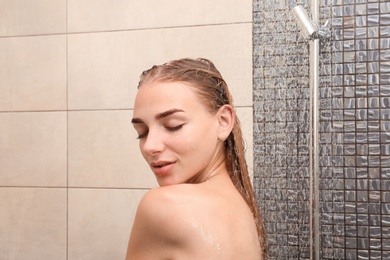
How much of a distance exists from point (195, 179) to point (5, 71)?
137 centimetres

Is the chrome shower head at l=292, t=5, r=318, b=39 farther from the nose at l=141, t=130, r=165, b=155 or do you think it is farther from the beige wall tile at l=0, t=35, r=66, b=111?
the beige wall tile at l=0, t=35, r=66, b=111

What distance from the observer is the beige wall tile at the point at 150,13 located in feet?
6.12

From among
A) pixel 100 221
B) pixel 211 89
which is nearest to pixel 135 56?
pixel 100 221

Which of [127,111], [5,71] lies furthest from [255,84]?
[5,71]

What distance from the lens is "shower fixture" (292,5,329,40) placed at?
5.18 ft

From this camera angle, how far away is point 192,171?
0.99 meters

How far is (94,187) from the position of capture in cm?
201

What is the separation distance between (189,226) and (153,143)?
172mm

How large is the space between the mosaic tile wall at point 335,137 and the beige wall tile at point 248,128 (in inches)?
2.4

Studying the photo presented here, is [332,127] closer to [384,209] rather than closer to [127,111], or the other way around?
[384,209]

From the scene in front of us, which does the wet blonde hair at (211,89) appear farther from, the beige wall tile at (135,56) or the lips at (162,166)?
the beige wall tile at (135,56)

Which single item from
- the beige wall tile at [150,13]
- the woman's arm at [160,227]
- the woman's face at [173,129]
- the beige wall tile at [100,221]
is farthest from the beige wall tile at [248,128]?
the woman's arm at [160,227]

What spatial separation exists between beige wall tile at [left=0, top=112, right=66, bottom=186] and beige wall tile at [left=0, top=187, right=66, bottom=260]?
5cm

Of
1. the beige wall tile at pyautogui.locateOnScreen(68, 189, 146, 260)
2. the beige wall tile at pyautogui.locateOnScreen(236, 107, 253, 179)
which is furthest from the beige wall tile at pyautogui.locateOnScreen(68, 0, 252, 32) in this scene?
the beige wall tile at pyautogui.locateOnScreen(68, 189, 146, 260)
